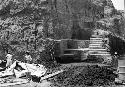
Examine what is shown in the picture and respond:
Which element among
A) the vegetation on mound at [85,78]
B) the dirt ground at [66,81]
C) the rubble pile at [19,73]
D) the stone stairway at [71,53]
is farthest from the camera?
the stone stairway at [71,53]

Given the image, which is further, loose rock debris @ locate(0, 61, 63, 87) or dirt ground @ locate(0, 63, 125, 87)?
loose rock debris @ locate(0, 61, 63, 87)

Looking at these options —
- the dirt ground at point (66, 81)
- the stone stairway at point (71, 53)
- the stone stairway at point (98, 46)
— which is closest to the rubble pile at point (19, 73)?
the dirt ground at point (66, 81)

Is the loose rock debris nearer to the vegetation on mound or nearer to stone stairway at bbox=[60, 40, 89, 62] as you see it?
the vegetation on mound

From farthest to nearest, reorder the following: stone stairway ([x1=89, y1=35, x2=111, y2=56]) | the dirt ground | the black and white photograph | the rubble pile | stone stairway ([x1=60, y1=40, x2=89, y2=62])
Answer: stone stairway ([x1=89, y1=35, x2=111, y2=56])
stone stairway ([x1=60, y1=40, x2=89, y2=62])
the black and white photograph
the rubble pile
the dirt ground

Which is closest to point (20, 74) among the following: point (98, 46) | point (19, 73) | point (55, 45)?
point (19, 73)

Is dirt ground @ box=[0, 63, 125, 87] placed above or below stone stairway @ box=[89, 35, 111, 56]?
below

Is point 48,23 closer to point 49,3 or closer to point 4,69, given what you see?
point 49,3

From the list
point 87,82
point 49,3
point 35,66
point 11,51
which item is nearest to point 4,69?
point 35,66

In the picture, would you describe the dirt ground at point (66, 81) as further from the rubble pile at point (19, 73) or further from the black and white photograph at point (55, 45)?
the rubble pile at point (19, 73)

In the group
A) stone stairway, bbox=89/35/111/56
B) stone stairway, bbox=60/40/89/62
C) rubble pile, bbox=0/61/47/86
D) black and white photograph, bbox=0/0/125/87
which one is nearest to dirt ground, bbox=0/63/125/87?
black and white photograph, bbox=0/0/125/87
